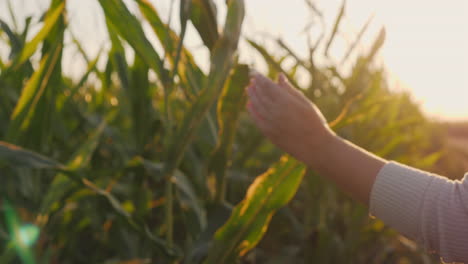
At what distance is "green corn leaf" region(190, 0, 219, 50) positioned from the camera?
0.59 m

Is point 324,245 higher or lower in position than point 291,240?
higher

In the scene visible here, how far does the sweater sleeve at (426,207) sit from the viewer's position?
0.65 meters

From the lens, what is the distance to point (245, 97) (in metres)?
0.70

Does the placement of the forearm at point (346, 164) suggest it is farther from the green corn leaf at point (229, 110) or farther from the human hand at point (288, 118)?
the green corn leaf at point (229, 110)

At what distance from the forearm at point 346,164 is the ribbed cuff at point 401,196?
0.02 meters

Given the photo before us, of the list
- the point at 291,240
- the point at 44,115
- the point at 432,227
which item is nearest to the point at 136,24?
the point at 44,115

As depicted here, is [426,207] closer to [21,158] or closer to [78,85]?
[21,158]

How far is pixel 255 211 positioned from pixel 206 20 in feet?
0.94

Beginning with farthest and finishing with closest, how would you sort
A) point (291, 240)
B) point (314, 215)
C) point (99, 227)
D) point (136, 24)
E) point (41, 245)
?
point (291, 240) → point (314, 215) → point (99, 227) → point (41, 245) → point (136, 24)

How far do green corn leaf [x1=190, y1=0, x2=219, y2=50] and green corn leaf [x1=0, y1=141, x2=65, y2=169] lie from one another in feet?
0.95

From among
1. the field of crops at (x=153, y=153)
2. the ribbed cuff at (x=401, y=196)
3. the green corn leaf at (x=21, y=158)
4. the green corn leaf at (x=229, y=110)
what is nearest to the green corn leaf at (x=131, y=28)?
the field of crops at (x=153, y=153)

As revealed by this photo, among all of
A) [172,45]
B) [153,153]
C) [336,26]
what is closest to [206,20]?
[172,45]

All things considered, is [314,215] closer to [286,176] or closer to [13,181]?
[286,176]

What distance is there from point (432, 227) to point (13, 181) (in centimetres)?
82
